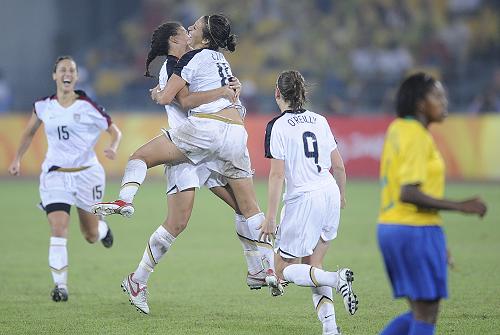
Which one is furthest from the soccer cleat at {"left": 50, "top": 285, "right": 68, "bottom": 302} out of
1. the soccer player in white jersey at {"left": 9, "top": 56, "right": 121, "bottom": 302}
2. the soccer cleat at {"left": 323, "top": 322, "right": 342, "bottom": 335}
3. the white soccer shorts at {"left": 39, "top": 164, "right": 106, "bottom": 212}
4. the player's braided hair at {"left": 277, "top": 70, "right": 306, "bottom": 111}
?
the player's braided hair at {"left": 277, "top": 70, "right": 306, "bottom": 111}

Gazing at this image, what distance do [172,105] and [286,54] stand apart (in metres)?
19.8

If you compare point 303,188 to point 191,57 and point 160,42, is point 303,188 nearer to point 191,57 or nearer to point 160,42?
point 191,57

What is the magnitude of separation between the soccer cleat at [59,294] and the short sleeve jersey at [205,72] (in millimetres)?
2474

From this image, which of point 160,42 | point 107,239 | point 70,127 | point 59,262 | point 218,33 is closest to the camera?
point 218,33

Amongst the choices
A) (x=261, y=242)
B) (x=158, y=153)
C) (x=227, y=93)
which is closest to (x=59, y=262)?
(x=158, y=153)

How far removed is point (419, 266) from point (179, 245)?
30.3ft

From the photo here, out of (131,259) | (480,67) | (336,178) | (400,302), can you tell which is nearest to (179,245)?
(131,259)

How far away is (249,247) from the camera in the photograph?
9.35 meters

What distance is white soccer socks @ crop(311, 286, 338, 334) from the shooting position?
7555 mm

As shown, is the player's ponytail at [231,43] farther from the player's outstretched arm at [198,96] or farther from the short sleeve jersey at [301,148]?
the short sleeve jersey at [301,148]

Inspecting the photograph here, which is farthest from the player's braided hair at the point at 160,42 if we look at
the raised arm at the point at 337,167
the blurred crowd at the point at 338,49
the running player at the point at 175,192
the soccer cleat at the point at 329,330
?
the blurred crowd at the point at 338,49

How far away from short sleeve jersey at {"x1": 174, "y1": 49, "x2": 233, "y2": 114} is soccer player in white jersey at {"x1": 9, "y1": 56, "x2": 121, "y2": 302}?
224 cm

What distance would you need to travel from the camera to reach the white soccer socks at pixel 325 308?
24.8 ft

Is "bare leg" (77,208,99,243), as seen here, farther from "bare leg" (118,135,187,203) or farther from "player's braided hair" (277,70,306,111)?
"player's braided hair" (277,70,306,111)
